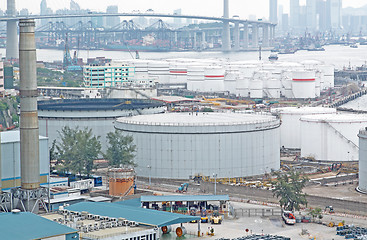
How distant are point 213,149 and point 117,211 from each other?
10.9 meters

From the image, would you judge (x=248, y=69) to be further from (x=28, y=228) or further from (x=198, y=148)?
(x=28, y=228)

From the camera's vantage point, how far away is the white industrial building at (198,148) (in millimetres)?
35719

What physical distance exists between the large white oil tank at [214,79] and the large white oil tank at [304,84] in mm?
8597

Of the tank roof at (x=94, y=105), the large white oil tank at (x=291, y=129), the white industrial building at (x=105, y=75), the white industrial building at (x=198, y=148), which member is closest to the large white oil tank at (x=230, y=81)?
the white industrial building at (x=105, y=75)

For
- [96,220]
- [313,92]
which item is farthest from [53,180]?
[313,92]

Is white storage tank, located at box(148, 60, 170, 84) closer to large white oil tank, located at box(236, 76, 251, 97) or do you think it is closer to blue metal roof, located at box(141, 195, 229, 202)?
large white oil tank, located at box(236, 76, 251, 97)

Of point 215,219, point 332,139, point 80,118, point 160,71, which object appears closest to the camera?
point 215,219

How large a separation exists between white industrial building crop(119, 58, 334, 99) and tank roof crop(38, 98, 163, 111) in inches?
983

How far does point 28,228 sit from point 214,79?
2248 inches

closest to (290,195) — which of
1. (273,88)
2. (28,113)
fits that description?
(28,113)

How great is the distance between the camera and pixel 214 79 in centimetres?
7812

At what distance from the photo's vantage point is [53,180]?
32.2 m

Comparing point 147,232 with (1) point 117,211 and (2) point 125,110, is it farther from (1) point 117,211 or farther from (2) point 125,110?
(2) point 125,110

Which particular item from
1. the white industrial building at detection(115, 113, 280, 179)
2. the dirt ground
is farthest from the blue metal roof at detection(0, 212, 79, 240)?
the white industrial building at detection(115, 113, 280, 179)
